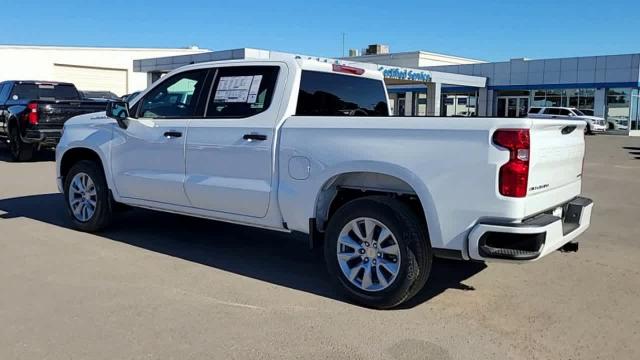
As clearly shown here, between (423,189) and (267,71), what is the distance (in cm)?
202

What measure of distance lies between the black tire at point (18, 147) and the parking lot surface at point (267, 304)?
26.8ft

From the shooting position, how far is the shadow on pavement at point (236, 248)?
5.38 meters

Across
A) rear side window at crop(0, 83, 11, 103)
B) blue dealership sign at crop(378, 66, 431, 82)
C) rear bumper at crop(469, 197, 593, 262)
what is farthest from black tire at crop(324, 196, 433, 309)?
blue dealership sign at crop(378, 66, 431, 82)

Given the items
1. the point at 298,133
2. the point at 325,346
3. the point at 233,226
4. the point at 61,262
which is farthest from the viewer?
the point at 233,226

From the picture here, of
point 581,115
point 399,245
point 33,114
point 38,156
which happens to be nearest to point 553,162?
point 399,245

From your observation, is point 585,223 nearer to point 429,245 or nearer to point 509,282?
point 509,282

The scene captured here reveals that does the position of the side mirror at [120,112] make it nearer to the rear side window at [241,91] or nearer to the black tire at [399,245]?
the rear side window at [241,91]

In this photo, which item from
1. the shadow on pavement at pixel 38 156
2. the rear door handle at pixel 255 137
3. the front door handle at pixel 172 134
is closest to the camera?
the rear door handle at pixel 255 137

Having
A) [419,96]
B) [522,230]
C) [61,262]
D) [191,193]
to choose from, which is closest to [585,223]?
[522,230]

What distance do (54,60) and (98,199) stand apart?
148 ft

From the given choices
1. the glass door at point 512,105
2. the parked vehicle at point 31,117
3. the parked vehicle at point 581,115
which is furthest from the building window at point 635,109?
the parked vehicle at point 31,117

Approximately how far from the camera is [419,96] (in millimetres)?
49000

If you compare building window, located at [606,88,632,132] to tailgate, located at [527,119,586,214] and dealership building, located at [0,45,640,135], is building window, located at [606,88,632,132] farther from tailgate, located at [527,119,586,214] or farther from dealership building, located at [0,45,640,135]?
tailgate, located at [527,119,586,214]

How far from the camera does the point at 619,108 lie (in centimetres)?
3900
